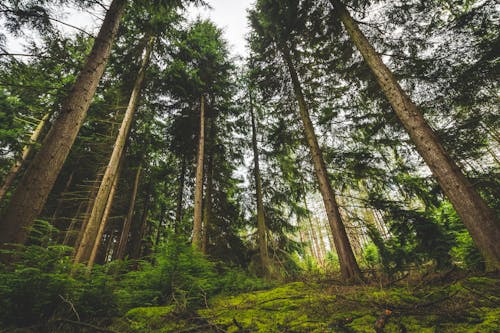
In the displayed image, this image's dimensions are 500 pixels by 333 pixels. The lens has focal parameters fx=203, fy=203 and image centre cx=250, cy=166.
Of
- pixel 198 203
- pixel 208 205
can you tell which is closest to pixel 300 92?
pixel 198 203

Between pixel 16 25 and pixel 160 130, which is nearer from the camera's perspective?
pixel 16 25

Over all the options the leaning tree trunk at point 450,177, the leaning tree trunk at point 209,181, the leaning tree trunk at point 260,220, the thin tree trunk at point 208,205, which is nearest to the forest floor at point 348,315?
the leaning tree trunk at point 450,177

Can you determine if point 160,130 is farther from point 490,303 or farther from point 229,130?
point 490,303

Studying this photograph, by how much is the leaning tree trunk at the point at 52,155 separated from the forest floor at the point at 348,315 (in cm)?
215

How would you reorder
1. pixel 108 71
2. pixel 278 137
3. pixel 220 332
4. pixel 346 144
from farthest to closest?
pixel 108 71 < pixel 278 137 < pixel 346 144 < pixel 220 332

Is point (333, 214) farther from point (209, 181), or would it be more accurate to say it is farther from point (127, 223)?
point (127, 223)

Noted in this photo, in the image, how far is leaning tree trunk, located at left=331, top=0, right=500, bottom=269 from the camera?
3381 mm

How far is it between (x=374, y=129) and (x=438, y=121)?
1694 mm

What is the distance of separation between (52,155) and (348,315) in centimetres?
469

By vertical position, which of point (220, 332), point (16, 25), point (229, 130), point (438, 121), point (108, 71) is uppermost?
point (108, 71)

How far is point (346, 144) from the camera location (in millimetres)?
7555

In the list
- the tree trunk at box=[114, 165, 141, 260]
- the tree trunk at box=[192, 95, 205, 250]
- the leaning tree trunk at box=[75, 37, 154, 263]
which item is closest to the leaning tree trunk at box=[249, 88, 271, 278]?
the tree trunk at box=[192, 95, 205, 250]

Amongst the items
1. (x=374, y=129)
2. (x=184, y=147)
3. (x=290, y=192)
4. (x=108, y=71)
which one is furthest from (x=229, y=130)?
(x=374, y=129)

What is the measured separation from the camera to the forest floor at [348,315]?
5.16ft
